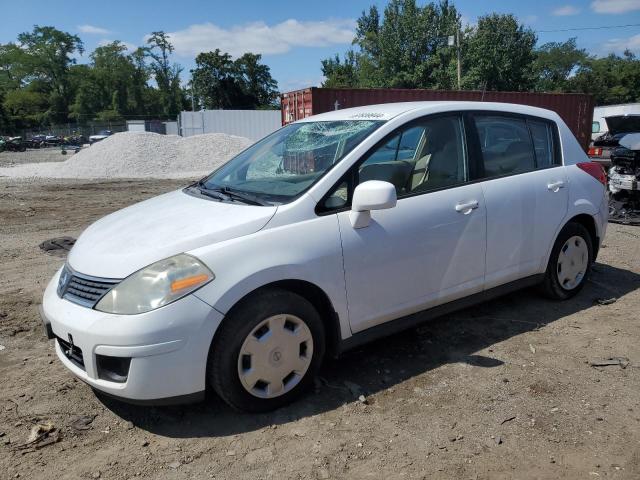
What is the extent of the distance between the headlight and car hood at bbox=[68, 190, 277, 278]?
0.06 metres

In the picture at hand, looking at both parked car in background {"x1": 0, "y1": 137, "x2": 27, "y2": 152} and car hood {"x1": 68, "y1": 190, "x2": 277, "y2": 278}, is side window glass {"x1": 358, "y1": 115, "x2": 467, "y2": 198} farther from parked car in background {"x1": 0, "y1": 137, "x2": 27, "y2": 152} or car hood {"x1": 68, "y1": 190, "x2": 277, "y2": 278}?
parked car in background {"x1": 0, "y1": 137, "x2": 27, "y2": 152}

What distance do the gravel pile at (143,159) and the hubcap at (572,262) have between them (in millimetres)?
17311

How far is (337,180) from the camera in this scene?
3.29m

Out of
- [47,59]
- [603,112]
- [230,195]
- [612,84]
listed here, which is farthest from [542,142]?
[47,59]

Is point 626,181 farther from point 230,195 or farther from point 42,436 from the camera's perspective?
point 42,436

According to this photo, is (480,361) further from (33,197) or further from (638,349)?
(33,197)

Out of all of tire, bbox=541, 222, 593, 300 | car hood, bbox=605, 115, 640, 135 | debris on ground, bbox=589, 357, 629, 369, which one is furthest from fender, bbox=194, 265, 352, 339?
car hood, bbox=605, 115, 640, 135

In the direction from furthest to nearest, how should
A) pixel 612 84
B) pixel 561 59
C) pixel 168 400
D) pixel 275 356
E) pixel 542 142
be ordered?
pixel 561 59, pixel 612 84, pixel 542 142, pixel 275 356, pixel 168 400

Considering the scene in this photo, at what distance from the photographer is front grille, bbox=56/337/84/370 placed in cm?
289

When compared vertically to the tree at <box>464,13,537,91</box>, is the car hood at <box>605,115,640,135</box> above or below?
below

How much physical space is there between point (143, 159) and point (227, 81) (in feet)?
194

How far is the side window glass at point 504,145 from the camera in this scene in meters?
4.11

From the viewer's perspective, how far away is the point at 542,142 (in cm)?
457

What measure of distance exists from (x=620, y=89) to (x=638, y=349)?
65246 mm
